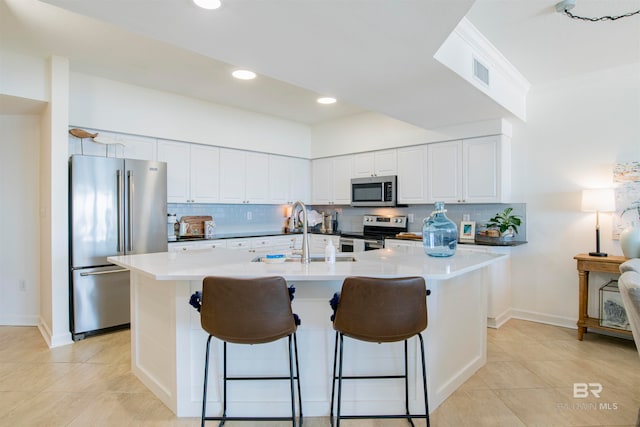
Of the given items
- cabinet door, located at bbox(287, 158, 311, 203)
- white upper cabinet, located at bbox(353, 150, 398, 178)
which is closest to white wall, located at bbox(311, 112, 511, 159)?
white upper cabinet, located at bbox(353, 150, 398, 178)

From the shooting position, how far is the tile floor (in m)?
2.09

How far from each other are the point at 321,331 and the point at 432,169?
2.96 meters

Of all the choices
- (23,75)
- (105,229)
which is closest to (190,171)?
(105,229)

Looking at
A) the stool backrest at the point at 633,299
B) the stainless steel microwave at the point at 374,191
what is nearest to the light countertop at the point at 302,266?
the stool backrest at the point at 633,299

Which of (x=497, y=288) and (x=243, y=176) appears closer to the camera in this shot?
(x=497, y=288)

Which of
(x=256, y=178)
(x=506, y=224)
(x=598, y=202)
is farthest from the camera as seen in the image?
(x=256, y=178)

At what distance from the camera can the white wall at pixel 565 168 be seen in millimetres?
3430

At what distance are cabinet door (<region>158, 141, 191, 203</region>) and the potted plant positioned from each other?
146 inches

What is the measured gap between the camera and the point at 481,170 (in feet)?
13.1

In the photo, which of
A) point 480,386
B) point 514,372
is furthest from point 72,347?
point 514,372

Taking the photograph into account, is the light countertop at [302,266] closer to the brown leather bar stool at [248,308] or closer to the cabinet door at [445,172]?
the brown leather bar stool at [248,308]

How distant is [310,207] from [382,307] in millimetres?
4510

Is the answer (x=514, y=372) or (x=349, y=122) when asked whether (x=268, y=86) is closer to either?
(x=349, y=122)

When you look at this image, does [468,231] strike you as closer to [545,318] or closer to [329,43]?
[545,318]
